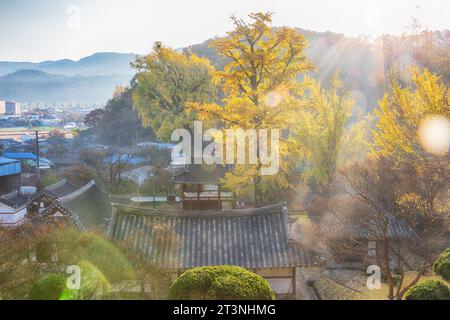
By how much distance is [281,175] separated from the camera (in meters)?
18.7

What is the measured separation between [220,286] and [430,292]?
422 centimetres

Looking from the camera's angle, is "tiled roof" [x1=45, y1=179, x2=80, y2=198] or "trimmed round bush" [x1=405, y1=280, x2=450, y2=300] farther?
"tiled roof" [x1=45, y1=179, x2=80, y2=198]

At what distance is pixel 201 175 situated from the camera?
67.2 feet

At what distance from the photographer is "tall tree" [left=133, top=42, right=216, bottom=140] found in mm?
32719

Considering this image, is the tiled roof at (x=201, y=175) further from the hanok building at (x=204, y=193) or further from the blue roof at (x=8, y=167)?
the blue roof at (x=8, y=167)

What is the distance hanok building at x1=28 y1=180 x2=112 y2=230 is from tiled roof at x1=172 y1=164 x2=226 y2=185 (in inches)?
166

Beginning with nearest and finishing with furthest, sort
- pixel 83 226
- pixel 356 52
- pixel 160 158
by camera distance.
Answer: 1. pixel 83 226
2. pixel 160 158
3. pixel 356 52

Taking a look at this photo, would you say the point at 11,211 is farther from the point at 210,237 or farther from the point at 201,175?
the point at 210,237

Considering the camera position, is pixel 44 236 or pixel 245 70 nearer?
pixel 44 236

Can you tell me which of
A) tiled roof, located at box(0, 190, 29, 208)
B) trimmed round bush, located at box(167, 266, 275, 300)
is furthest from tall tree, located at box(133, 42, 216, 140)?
trimmed round bush, located at box(167, 266, 275, 300)

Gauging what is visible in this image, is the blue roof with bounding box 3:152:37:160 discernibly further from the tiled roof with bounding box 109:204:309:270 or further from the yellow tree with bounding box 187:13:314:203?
the tiled roof with bounding box 109:204:309:270
